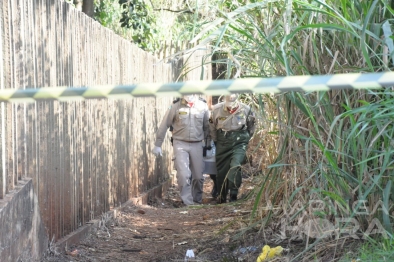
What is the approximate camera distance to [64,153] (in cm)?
579

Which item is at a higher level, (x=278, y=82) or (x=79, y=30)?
(x=79, y=30)

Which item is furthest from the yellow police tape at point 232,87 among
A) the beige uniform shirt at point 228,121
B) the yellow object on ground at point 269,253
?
the beige uniform shirt at point 228,121

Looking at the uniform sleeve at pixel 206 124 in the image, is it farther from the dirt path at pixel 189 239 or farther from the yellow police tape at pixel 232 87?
the yellow police tape at pixel 232 87

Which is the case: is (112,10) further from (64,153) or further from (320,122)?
(320,122)

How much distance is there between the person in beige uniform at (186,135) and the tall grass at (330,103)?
16.3 feet

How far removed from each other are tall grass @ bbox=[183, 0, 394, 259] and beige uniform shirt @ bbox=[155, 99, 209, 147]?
196 inches

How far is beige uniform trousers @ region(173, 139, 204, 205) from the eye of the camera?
1027 centimetres

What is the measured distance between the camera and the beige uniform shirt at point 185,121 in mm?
10211

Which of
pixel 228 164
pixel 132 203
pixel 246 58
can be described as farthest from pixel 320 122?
pixel 228 164

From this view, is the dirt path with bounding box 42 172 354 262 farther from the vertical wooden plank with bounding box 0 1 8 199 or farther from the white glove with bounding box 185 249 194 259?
the vertical wooden plank with bounding box 0 1 8 199

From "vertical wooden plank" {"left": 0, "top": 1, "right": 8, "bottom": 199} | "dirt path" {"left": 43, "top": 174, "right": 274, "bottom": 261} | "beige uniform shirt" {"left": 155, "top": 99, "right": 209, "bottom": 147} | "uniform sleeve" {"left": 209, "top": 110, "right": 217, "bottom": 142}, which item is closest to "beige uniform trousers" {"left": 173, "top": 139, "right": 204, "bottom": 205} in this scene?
"beige uniform shirt" {"left": 155, "top": 99, "right": 209, "bottom": 147}

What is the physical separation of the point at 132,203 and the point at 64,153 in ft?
10.3

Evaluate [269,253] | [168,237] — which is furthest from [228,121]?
[269,253]

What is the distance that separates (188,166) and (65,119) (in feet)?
15.5
